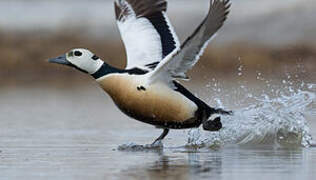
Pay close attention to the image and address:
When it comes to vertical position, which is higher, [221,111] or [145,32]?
[145,32]

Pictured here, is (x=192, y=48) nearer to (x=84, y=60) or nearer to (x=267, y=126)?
(x=84, y=60)

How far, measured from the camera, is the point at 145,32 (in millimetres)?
13250

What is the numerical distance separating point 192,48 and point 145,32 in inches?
70.1

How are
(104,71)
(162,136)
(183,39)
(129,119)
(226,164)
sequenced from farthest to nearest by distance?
(183,39) → (129,119) → (162,136) → (104,71) → (226,164)

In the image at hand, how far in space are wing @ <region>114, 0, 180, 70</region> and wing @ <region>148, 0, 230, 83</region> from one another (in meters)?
0.63

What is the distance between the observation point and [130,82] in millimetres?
11812

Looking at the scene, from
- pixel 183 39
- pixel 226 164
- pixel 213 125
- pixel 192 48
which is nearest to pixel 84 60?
pixel 192 48

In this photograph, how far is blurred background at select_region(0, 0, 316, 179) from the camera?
34.6 ft

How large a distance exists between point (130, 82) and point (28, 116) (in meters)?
4.71

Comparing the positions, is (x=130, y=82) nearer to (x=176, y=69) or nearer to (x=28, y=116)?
(x=176, y=69)

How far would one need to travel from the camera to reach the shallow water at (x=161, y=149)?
995cm

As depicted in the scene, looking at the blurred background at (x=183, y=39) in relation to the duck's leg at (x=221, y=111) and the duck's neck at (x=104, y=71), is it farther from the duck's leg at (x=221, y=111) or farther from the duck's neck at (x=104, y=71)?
the duck's neck at (x=104, y=71)

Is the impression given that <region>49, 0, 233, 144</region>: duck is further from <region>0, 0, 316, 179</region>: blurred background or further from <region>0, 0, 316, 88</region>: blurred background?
<region>0, 0, 316, 88</region>: blurred background

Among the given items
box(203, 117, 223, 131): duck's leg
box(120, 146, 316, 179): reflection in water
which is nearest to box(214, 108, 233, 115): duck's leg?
box(203, 117, 223, 131): duck's leg
